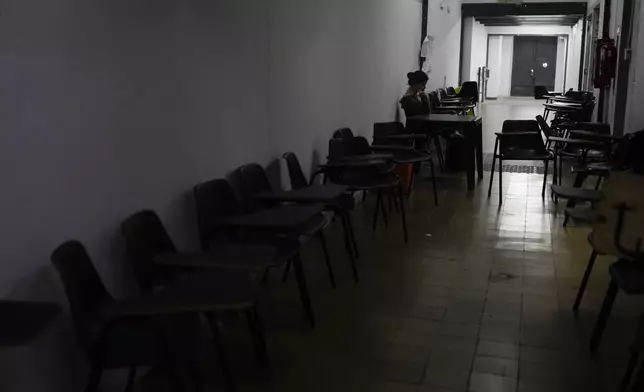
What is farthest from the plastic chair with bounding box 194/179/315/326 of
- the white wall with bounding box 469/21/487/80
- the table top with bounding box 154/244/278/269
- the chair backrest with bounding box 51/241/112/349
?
the white wall with bounding box 469/21/487/80

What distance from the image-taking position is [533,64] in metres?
21.9

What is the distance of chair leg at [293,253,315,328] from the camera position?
3.21m

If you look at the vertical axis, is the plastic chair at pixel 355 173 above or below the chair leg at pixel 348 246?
above

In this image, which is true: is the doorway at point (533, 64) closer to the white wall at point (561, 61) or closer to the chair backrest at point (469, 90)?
the white wall at point (561, 61)

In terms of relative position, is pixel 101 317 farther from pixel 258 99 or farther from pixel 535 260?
pixel 535 260

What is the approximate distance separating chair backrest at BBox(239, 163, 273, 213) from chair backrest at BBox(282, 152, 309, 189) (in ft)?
1.23

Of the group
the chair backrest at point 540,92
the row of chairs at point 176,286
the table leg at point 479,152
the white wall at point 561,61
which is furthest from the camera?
the white wall at point 561,61

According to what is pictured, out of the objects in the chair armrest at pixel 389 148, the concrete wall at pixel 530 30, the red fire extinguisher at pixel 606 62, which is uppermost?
the concrete wall at pixel 530 30

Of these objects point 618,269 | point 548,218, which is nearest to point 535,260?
point 548,218

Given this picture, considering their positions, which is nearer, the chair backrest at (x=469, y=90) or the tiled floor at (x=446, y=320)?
the tiled floor at (x=446, y=320)

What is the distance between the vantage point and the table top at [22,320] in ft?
5.74

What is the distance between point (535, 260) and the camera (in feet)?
14.6

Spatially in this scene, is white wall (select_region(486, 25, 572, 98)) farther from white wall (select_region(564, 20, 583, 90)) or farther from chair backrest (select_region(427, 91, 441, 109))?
chair backrest (select_region(427, 91, 441, 109))

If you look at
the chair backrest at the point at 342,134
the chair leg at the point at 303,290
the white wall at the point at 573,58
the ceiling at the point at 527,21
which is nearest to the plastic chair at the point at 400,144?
the chair backrest at the point at 342,134
